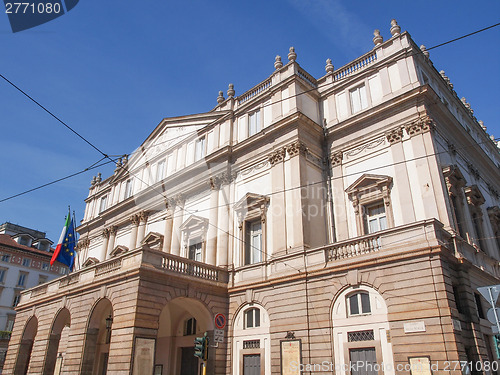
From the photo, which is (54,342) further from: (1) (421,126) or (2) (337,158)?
(1) (421,126)

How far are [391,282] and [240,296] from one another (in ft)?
24.2

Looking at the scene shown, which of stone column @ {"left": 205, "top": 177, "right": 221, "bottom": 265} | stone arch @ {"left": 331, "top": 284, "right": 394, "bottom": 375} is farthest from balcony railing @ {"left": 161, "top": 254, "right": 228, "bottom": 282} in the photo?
stone arch @ {"left": 331, "top": 284, "right": 394, "bottom": 375}

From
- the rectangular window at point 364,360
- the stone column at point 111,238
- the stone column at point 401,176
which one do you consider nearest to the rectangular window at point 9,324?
the stone column at point 111,238

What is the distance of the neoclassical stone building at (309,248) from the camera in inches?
564

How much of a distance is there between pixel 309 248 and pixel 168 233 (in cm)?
1035

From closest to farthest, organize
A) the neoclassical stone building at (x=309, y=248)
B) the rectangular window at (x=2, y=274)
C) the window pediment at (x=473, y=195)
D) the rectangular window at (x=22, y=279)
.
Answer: the neoclassical stone building at (x=309, y=248)
the window pediment at (x=473, y=195)
the rectangular window at (x=2, y=274)
the rectangular window at (x=22, y=279)

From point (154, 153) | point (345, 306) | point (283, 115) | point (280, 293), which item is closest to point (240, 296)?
point (280, 293)

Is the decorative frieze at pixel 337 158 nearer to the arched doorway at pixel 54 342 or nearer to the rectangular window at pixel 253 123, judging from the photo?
the rectangular window at pixel 253 123

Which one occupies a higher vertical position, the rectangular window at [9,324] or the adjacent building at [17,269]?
the adjacent building at [17,269]

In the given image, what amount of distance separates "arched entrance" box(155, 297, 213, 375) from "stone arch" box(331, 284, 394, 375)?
6.37 meters

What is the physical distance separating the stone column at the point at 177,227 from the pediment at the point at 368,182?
34.8 feet

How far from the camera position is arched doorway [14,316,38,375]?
77.1 ft

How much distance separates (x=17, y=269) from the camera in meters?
47.7

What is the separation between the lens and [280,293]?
17.5m
